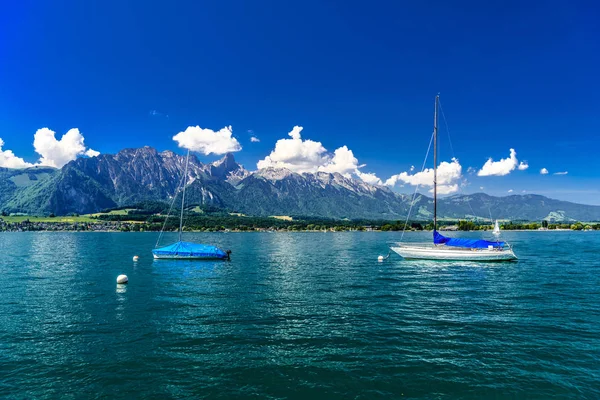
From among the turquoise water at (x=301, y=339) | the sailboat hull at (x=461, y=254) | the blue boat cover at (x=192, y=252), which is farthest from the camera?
the blue boat cover at (x=192, y=252)

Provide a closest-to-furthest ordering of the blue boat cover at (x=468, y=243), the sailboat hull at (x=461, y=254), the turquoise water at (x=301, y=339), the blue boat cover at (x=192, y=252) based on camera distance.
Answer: the turquoise water at (x=301, y=339) → the sailboat hull at (x=461, y=254) → the blue boat cover at (x=468, y=243) → the blue boat cover at (x=192, y=252)

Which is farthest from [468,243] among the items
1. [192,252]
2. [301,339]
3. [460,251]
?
[192,252]

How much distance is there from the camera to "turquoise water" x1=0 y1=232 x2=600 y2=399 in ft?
69.5

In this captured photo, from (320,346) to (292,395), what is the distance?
7.86m

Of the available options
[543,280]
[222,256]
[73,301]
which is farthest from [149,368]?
[222,256]

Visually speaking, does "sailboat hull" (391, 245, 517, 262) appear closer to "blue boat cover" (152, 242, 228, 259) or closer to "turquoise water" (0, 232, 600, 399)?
"turquoise water" (0, 232, 600, 399)

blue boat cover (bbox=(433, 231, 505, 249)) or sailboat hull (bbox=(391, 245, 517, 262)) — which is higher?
blue boat cover (bbox=(433, 231, 505, 249))

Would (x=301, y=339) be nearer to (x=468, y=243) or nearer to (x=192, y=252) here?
(x=192, y=252)

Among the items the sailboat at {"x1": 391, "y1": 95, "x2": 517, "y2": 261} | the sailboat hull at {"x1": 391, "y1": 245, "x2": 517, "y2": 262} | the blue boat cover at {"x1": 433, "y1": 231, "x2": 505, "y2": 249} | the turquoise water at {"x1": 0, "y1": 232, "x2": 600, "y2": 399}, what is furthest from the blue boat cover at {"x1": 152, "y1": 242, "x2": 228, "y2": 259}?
the blue boat cover at {"x1": 433, "y1": 231, "x2": 505, "y2": 249}

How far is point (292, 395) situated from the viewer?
1998 centimetres

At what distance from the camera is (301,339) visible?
29.2 m

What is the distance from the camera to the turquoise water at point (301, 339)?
21.2 metres

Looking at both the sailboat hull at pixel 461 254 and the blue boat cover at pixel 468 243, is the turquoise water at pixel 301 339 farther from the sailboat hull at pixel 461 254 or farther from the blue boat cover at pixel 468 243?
the blue boat cover at pixel 468 243

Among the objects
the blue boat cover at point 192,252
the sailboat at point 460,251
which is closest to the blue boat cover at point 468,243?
the sailboat at point 460,251
